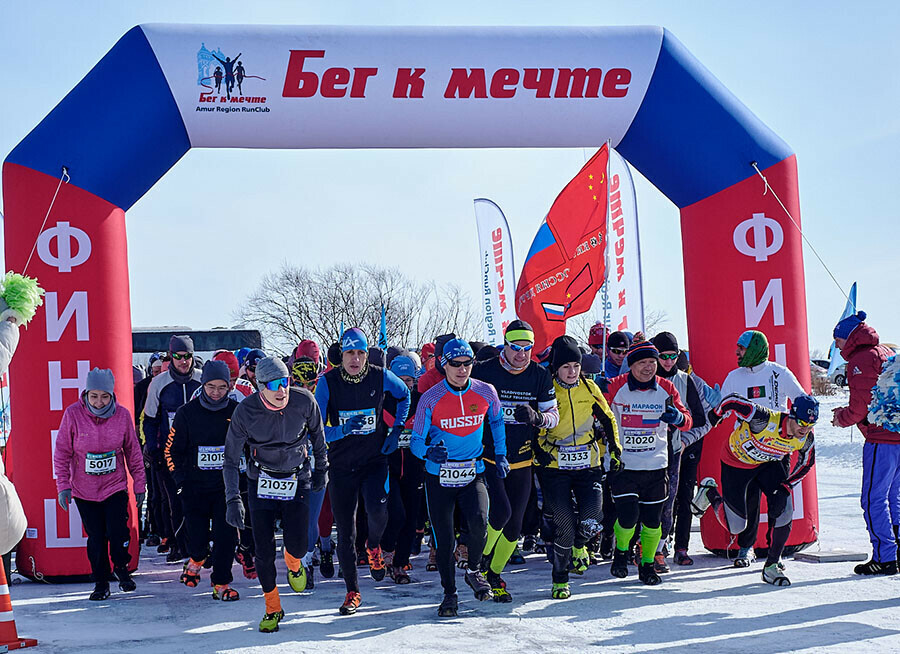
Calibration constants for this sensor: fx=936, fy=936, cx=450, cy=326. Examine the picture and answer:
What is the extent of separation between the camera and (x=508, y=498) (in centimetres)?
692

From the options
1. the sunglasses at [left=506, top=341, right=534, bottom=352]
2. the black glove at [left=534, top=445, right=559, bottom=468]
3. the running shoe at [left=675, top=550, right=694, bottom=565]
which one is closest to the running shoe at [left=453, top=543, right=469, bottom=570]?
the black glove at [left=534, top=445, right=559, bottom=468]

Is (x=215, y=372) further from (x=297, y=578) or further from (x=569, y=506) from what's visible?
(x=569, y=506)

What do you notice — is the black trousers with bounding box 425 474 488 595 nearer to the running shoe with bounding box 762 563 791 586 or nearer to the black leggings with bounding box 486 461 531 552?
the black leggings with bounding box 486 461 531 552

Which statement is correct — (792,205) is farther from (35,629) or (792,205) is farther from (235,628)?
(35,629)

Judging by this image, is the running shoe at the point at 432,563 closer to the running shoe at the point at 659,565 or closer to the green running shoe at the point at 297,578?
the green running shoe at the point at 297,578

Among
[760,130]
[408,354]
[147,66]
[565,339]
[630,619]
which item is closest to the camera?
[630,619]

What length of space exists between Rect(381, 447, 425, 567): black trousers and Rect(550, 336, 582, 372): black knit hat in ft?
4.52

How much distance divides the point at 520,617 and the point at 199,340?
3251 centimetres

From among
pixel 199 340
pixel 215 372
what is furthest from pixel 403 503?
pixel 199 340

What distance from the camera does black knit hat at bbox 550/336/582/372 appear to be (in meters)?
7.05

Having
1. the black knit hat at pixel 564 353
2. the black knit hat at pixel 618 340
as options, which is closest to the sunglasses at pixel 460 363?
the black knit hat at pixel 564 353

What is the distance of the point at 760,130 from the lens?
8281 mm

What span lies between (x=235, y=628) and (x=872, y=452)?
4942mm

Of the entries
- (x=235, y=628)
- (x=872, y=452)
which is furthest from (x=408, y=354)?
(x=872, y=452)
